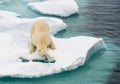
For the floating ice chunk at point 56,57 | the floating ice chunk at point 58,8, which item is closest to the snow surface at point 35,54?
the floating ice chunk at point 56,57

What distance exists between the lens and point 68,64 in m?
4.08

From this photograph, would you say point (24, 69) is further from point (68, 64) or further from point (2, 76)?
point (68, 64)

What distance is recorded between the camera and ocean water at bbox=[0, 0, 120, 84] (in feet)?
13.0

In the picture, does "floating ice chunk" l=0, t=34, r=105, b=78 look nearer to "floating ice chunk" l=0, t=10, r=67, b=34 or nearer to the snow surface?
the snow surface

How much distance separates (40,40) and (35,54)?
0.25 m

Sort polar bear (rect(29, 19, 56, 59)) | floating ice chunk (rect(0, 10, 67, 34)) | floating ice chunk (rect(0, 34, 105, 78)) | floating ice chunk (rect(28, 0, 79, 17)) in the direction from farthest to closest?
floating ice chunk (rect(28, 0, 79, 17))
floating ice chunk (rect(0, 10, 67, 34))
polar bear (rect(29, 19, 56, 59))
floating ice chunk (rect(0, 34, 105, 78))

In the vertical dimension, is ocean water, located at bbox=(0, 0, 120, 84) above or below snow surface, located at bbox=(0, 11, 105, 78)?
below

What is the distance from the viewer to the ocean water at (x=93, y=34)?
3.97 metres

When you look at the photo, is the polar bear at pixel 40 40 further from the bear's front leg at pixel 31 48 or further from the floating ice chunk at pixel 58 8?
the floating ice chunk at pixel 58 8

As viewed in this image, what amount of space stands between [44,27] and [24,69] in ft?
3.34

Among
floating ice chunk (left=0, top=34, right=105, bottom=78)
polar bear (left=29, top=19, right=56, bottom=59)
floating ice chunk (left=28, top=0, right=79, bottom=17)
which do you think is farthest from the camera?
floating ice chunk (left=28, top=0, right=79, bottom=17)

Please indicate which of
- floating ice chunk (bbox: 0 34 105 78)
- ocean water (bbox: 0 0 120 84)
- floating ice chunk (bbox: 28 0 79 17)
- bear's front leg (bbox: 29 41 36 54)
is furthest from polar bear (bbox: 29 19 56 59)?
floating ice chunk (bbox: 28 0 79 17)

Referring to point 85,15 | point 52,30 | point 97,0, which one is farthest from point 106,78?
point 97,0

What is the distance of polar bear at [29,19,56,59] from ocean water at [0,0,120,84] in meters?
0.46
